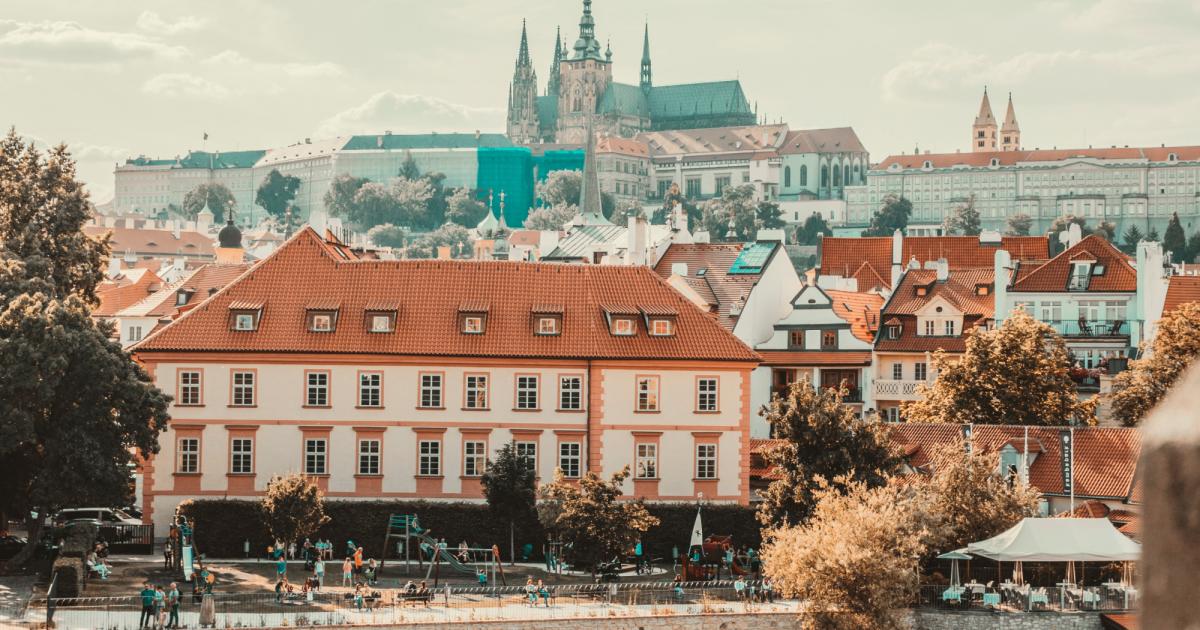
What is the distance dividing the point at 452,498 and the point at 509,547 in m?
2.90

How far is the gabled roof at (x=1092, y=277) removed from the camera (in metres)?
78.4

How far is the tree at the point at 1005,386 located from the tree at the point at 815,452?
47.0 feet

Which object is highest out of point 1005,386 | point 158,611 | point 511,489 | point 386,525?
point 1005,386

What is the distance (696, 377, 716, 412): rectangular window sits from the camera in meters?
53.8

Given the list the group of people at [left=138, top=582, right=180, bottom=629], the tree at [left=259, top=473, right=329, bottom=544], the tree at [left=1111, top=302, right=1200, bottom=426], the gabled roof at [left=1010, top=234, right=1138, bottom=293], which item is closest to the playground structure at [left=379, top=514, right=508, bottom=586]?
the tree at [left=259, top=473, right=329, bottom=544]

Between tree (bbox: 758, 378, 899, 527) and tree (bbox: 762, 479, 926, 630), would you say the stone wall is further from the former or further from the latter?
tree (bbox: 758, 378, 899, 527)

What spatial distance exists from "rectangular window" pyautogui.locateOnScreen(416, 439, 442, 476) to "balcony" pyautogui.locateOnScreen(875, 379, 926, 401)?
1144 inches

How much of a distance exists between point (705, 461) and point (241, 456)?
1456 centimetres

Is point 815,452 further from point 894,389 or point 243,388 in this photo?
point 894,389

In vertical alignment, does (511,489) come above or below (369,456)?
below

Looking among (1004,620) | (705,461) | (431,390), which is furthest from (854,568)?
(431,390)

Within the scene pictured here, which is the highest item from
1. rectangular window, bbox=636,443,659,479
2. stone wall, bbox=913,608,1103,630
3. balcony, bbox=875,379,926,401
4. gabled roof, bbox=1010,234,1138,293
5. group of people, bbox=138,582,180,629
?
gabled roof, bbox=1010,234,1138,293

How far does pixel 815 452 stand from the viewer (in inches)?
1925

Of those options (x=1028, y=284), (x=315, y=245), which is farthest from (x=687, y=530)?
(x=1028, y=284)
